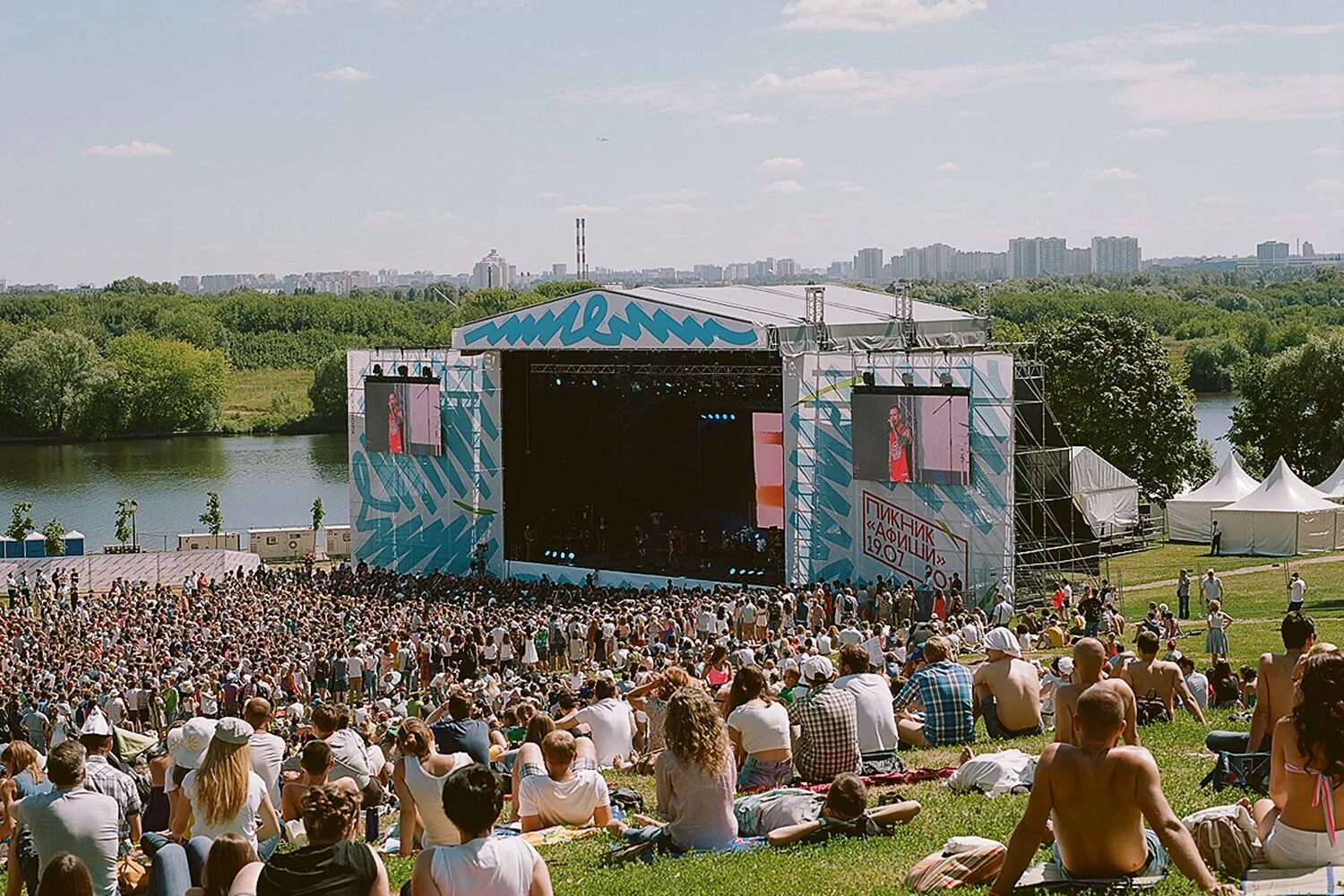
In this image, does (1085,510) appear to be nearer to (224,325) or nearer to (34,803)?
(34,803)

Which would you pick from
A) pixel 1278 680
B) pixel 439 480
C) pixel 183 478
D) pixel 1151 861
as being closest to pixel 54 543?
pixel 439 480

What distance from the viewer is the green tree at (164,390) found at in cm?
8562

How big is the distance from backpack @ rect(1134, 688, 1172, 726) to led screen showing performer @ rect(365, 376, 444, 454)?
23610 mm

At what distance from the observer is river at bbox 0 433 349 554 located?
57250 millimetres

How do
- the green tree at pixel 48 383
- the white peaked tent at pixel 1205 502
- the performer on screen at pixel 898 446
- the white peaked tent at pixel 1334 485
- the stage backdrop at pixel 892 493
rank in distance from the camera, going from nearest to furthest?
the stage backdrop at pixel 892 493
the performer on screen at pixel 898 446
the white peaked tent at pixel 1334 485
the white peaked tent at pixel 1205 502
the green tree at pixel 48 383

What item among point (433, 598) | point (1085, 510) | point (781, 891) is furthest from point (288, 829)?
point (1085, 510)

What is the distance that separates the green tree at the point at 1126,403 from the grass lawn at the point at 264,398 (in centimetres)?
6060

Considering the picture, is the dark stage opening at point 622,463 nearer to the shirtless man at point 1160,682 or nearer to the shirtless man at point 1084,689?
the shirtless man at point 1160,682

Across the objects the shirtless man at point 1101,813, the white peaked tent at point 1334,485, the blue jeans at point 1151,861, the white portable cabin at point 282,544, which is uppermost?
the shirtless man at point 1101,813

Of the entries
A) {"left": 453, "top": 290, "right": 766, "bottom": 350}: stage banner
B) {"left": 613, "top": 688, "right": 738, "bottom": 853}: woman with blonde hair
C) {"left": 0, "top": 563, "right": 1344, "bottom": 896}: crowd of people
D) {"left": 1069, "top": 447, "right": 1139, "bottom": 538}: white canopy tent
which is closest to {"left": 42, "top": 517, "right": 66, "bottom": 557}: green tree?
{"left": 453, "top": 290, "right": 766, "bottom": 350}: stage banner

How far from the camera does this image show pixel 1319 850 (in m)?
5.01

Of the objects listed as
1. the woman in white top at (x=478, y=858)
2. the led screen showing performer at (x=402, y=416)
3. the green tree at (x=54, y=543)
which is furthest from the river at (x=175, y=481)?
the woman in white top at (x=478, y=858)

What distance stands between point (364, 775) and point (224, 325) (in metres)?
125

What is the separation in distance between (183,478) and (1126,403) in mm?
46245
